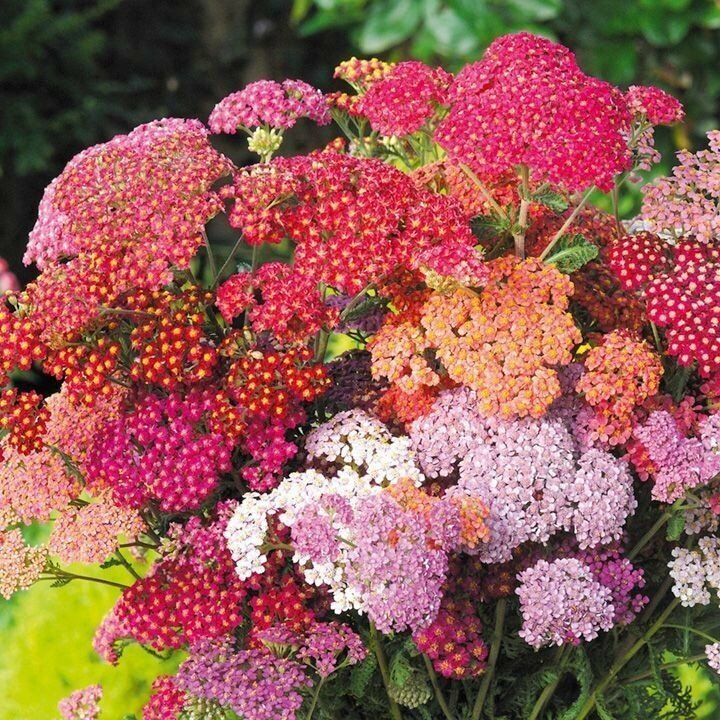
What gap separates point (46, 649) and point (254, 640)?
966 mm

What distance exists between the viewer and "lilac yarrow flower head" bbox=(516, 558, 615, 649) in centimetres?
125

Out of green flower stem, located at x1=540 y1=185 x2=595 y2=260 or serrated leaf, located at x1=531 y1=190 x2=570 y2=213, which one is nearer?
green flower stem, located at x1=540 y1=185 x2=595 y2=260

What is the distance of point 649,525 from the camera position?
144cm

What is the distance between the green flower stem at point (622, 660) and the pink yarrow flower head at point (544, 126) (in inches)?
17.9

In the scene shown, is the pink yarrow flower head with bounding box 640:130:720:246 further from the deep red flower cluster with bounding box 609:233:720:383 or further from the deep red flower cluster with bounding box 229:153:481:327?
the deep red flower cluster with bounding box 229:153:481:327

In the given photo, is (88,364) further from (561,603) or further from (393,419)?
(561,603)

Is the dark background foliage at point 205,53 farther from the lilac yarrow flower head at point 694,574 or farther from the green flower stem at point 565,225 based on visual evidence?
the lilac yarrow flower head at point 694,574

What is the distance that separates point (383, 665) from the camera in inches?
52.3

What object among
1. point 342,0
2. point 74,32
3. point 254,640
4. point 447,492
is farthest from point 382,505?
point 74,32

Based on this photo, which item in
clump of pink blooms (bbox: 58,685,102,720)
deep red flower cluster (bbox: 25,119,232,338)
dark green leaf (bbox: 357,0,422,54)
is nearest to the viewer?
deep red flower cluster (bbox: 25,119,232,338)

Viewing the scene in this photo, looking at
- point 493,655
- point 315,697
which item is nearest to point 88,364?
point 315,697

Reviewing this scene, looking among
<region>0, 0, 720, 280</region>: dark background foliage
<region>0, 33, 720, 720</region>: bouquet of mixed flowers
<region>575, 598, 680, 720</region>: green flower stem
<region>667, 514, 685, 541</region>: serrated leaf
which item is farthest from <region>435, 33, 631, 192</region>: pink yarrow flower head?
<region>0, 0, 720, 280</region>: dark background foliage

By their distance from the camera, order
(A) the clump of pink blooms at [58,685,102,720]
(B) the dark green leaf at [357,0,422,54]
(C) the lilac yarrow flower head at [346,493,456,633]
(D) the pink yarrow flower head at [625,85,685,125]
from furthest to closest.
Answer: (B) the dark green leaf at [357,0,422,54] → (A) the clump of pink blooms at [58,685,102,720] → (D) the pink yarrow flower head at [625,85,685,125] → (C) the lilac yarrow flower head at [346,493,456,633]

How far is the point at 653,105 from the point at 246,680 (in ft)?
2.39
